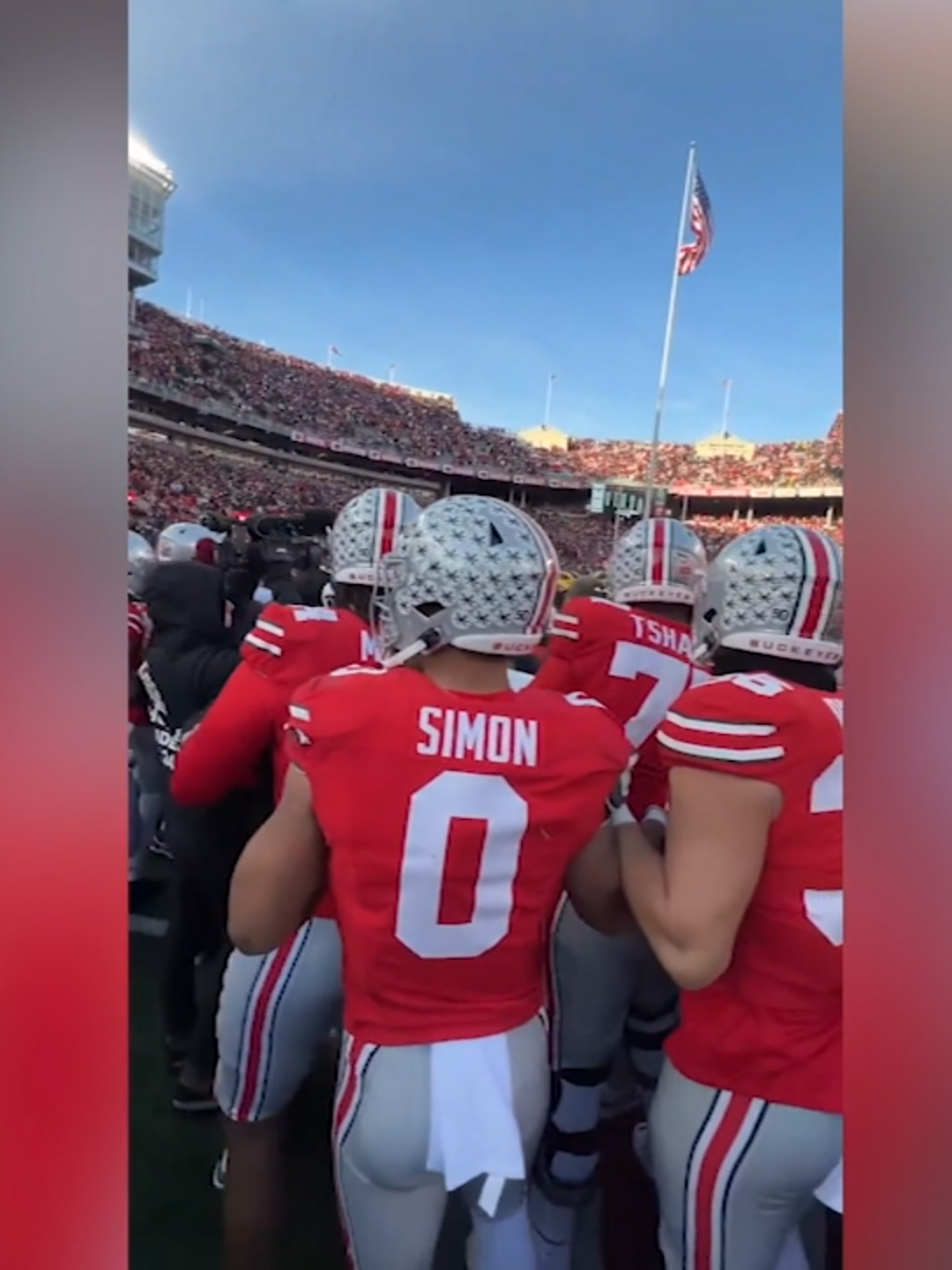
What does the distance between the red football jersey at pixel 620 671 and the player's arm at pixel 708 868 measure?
2.18ft

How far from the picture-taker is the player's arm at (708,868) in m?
0.80

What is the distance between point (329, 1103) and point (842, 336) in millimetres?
1446

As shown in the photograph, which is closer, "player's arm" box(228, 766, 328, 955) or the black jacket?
"player's arm" box(228, 766, 328, 955)

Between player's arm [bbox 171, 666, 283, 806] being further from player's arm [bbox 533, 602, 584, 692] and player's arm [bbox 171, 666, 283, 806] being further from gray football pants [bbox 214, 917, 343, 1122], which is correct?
player's arm [bbox 533, 602, 584, 692]

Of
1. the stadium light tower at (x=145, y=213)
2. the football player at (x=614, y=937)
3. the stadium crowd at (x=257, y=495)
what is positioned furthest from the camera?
the football player at (x=614, y=937)

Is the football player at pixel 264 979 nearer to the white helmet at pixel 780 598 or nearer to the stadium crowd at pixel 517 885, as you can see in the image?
the stadium crowd at pixel 517 885

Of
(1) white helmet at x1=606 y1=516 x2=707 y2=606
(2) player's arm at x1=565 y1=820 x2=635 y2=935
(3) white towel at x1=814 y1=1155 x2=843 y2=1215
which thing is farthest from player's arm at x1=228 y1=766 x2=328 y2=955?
(1) white helmet at x1=606 y1=516 x2=707 y2=606

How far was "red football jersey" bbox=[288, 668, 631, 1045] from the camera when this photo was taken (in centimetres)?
82

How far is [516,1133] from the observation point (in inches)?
35.0

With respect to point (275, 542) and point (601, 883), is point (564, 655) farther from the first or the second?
point (275, 542)

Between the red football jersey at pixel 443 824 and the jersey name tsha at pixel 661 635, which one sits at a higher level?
the jersey name tsha at pixel 661 635

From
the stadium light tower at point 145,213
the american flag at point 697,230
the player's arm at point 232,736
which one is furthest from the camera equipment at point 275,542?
the stadium light tower at point 145,213
